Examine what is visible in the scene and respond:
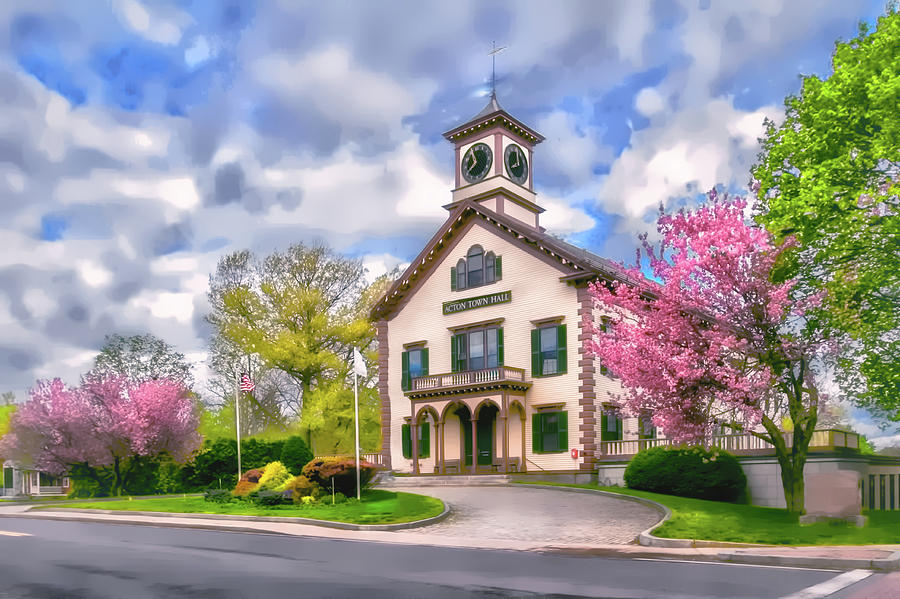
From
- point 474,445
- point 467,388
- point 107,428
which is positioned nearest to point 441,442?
point 474,445

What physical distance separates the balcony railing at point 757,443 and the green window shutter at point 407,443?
10910mm

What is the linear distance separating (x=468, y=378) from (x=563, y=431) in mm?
5004

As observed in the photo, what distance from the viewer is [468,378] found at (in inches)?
1510

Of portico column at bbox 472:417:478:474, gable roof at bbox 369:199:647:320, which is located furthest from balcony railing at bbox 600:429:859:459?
gable roof at bbox 369:199:647:320

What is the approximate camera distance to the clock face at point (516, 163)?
143 ft

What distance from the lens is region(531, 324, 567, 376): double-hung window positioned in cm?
3691

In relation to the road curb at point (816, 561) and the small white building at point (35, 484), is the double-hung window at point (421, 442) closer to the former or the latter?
the road curb at point (816, 561)

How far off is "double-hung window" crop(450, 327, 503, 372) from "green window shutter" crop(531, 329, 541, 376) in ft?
5.83

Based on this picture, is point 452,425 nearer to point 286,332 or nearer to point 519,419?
point 519,419

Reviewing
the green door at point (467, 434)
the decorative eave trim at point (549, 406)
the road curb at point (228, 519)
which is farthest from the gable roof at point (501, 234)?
the road curb at point (228, 519)

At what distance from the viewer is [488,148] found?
4369 cm

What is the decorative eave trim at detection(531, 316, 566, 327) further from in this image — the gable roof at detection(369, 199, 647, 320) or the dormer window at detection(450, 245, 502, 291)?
the dormer window at detection(450, 245, 502, 291)

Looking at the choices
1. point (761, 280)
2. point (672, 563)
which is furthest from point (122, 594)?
point (761, 280)

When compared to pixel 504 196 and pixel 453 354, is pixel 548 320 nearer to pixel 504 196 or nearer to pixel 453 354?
pixel 453 354
